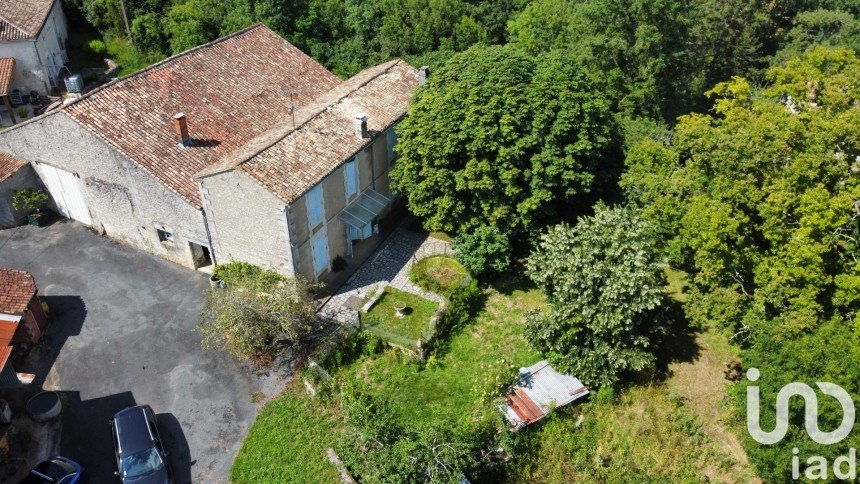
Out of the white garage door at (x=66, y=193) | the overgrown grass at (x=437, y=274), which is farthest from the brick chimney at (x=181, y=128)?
the overgrown grass at (x=437, y=274)

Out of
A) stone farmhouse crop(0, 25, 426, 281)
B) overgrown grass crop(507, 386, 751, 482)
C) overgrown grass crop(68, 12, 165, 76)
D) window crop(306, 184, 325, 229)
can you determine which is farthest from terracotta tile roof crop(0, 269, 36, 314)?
overgrown grass crop(68, 12, 165, 76)

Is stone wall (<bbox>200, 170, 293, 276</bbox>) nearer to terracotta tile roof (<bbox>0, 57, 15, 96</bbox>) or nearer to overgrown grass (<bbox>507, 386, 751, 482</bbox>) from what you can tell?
overgrown grass (<bbox>507, 386, 751, 482</bbox>)

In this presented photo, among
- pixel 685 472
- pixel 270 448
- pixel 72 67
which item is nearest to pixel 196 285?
pixel 270 448

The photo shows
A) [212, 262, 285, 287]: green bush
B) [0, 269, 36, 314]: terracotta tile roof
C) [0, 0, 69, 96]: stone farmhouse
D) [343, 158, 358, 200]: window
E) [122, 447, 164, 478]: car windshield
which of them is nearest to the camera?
[122, 447, 164, 478]: car windshield

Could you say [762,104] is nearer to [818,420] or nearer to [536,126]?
[536,126]

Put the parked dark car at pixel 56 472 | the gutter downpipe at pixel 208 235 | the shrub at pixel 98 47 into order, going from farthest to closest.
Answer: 1. the shrub at pixel 98 47
2. the gutter downpipe at pixel 208 235
3. the parked dark car at pixel 56 472

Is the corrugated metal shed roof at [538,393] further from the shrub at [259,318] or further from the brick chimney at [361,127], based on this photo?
the brick chimney at [361,127]
